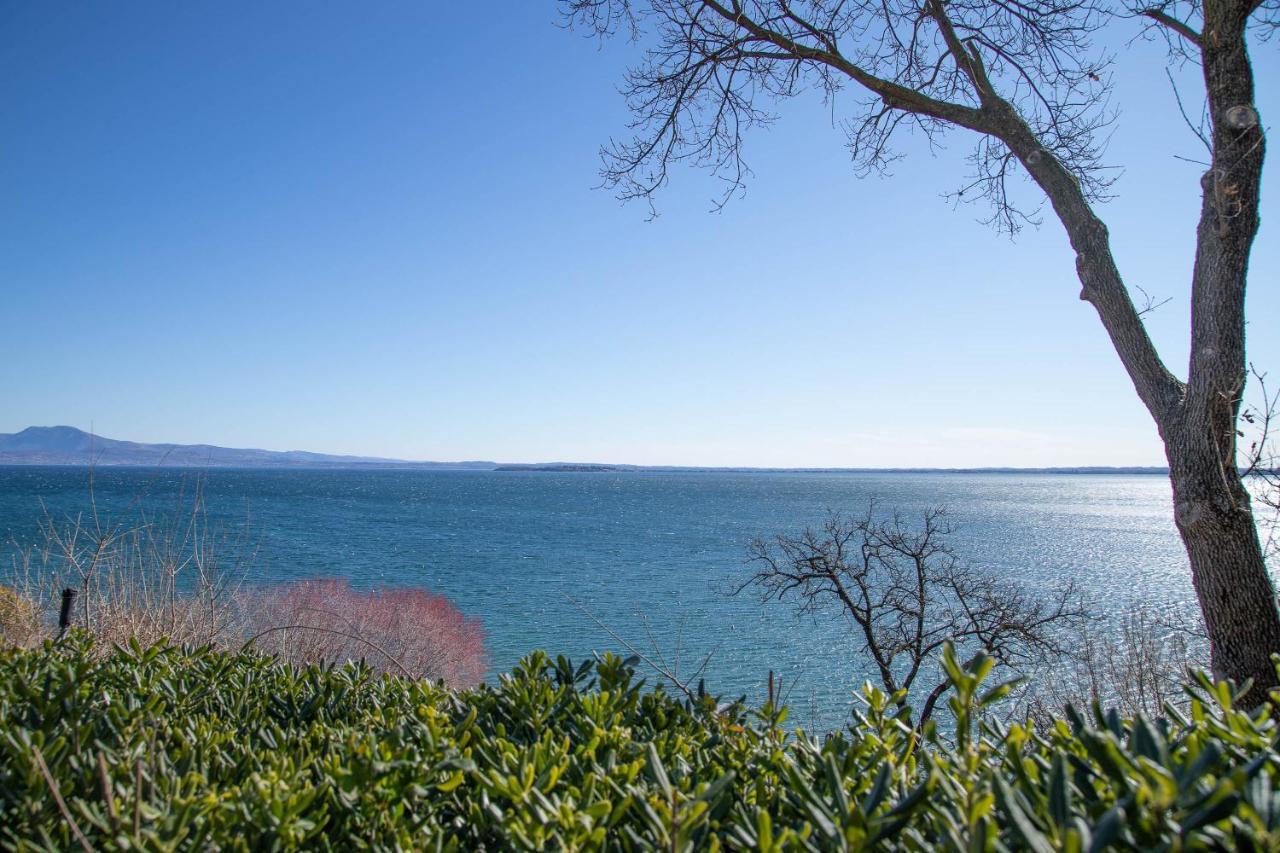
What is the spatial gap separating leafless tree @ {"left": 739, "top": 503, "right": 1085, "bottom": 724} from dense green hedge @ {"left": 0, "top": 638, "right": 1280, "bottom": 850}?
0.27 m

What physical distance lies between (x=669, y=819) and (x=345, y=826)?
483 mm

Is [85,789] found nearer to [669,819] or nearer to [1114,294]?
[669,819]

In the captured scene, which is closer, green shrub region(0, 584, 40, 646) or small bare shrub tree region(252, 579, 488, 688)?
green shrub region(0, 584, 40, 646)

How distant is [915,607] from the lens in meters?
22.8

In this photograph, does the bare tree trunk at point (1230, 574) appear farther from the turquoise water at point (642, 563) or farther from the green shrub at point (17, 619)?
the green shrub at point (17, 619)

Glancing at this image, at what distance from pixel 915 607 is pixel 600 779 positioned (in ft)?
77.7

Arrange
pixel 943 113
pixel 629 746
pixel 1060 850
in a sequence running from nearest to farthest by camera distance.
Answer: pixel 1060 850 → pixel 629 746 → pixel 943 113

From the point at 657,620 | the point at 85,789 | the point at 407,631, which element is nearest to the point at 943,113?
the point at 85,789

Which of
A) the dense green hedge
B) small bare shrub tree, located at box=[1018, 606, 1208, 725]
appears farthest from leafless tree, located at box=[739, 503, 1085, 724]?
small bare shrub tree, located at box=[1018, 606, 1208, 725]

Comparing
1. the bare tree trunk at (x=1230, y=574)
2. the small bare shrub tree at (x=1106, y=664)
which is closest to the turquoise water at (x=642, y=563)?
the bare tree trunk at (x=1230, y=574)

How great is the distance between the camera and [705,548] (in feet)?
144

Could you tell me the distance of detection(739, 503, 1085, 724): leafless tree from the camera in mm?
9766

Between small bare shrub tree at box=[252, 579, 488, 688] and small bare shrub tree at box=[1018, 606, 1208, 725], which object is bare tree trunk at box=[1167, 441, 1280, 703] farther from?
small bare shrub tree at box=[252, 579, 488, 688]

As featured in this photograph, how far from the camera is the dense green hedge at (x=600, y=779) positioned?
855 millimetres
